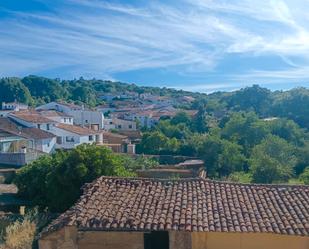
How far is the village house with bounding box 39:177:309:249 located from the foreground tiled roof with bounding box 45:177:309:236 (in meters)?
0.02

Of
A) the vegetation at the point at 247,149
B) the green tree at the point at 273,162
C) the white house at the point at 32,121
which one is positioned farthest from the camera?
the white house at the point at 32,121

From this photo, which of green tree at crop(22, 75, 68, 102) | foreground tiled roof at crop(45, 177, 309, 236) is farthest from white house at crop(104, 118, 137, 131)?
foreground tiled roof at crop(45, 177, 309, 236)

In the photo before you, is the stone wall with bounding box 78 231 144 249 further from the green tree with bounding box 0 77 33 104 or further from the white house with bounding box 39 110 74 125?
Result: the green tree with bounding box 0 77 33 104

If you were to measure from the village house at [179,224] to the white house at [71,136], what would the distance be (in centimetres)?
3529

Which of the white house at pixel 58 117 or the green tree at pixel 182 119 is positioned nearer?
the white house at pixel 58 117

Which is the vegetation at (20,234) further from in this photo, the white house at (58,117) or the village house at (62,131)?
the white house at (58,117)

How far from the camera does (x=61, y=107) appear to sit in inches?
2554

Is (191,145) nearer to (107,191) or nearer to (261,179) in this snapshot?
(261,179)

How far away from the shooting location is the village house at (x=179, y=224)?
408 inches

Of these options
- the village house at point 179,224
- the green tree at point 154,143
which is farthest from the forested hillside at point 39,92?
the village house at point 179,224

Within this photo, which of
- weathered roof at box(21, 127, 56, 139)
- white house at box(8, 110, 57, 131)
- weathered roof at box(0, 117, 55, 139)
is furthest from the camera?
white house at box(8, 110, 57, 131)

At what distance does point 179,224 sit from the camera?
10.3 m

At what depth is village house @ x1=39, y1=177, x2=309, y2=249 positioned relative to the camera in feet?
34.0

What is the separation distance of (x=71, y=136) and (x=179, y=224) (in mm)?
38055
